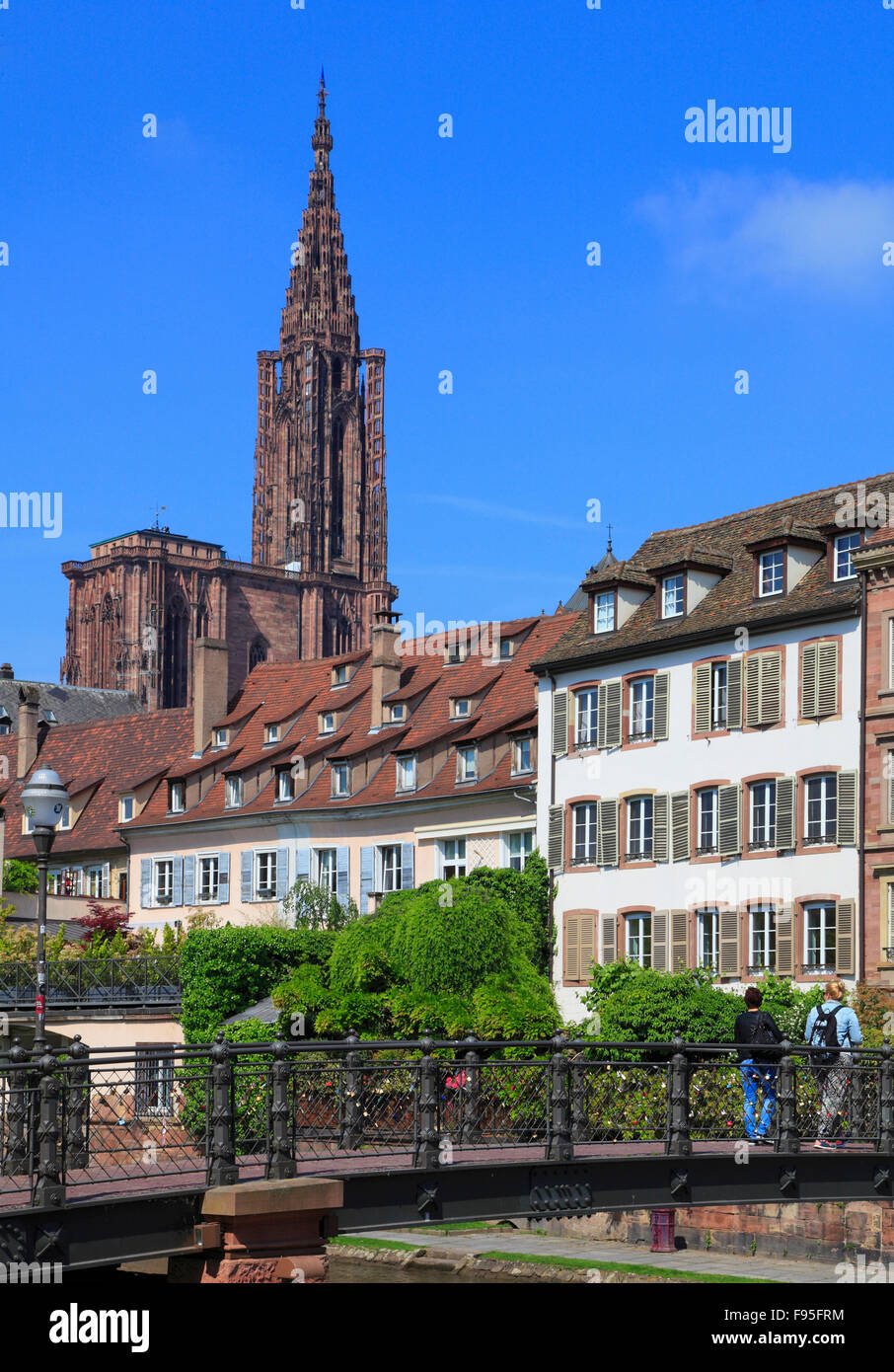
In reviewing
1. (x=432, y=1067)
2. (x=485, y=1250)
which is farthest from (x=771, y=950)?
(x=432, y=1067)

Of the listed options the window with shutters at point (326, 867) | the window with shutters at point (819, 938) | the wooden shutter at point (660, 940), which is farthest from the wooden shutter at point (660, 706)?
the window with shutters at point (326, 867)

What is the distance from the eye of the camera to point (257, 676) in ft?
233

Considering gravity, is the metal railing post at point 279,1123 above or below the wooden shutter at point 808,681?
below

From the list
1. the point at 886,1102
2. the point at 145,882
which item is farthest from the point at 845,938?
the point at 145,882

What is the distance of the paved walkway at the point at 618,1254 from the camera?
37.4 meters

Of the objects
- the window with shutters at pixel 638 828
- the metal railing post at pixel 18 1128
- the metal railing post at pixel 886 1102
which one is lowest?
the metal railing post at pixel 886 1102

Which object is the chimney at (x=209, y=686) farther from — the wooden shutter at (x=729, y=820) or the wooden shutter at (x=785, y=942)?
the wooden shutter at (x=785, y=942)

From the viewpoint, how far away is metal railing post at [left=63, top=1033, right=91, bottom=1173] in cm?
1884

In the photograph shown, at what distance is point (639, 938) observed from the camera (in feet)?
157

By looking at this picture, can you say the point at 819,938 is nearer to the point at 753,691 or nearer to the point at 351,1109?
the point at 753,691

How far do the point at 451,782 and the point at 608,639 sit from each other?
769 cm

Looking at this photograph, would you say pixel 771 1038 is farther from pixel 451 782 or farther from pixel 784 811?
pixel 451 782

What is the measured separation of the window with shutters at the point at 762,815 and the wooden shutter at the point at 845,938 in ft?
8.19

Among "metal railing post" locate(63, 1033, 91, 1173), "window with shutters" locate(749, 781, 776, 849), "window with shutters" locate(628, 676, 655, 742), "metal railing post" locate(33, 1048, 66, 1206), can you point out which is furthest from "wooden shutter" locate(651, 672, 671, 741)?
"metal railing post" locate(33, 1048, 66, 1206)
